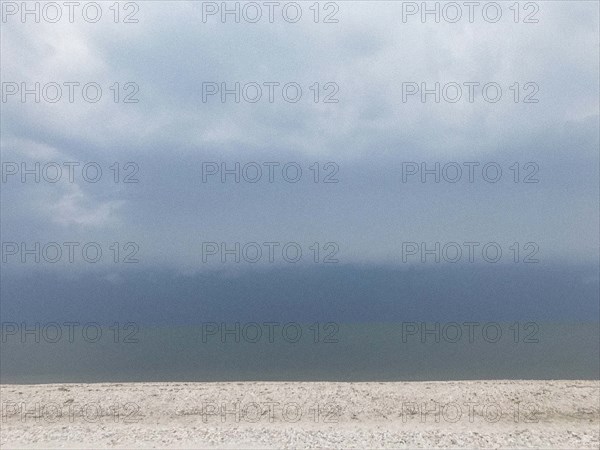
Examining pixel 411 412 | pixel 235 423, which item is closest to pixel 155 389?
pixel 235 423

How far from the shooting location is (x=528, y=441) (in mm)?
11398

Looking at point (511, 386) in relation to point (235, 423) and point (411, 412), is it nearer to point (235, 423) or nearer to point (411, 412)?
point (411, 412)

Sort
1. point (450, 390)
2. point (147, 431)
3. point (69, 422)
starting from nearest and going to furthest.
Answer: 1. point (147, 431)
2. point (69, 422)
3. point (450, 390)

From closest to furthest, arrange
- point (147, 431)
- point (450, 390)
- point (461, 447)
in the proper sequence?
point (461, 447) < point (147, 431) < point (450, 390)

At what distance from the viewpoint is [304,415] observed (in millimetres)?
12984

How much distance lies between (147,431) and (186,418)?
1146mm

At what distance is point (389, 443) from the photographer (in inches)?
444

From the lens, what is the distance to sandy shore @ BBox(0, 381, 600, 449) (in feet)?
37.6

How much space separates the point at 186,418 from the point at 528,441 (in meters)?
9.04

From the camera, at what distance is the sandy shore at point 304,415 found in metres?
11.5

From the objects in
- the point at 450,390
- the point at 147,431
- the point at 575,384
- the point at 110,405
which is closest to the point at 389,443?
the point at 450,390

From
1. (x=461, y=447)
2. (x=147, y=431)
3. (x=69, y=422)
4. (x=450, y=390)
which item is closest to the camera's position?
(x=461, y=447)

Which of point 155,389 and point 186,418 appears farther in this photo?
point 155,389

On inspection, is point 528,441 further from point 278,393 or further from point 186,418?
point 186,418
